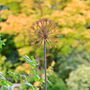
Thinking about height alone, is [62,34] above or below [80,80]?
above

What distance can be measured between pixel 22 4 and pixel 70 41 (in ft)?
5.38

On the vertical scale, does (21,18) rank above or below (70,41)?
above

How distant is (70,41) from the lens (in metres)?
6.18

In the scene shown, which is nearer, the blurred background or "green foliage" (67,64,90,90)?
"green foliage" (67,64,90,90)

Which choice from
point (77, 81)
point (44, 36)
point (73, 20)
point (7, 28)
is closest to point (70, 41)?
point (73, 20)

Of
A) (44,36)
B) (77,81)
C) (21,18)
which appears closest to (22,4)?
(21,18)

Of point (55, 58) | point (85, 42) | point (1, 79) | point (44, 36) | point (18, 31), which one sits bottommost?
point (55, 58)

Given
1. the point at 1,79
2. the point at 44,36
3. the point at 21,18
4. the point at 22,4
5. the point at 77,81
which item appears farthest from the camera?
the point at 22,4

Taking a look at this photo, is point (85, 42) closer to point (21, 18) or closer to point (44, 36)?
point (21, 18)

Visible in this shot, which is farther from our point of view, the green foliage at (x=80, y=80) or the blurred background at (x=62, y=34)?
the blurred background at (x=62, y=34)

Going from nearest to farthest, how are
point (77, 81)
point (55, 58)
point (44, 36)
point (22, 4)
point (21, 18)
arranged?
1. point (44, 36)
2. point (77, 81)
3. point (21, 18)
4. point (22, 4)
5. point (55, 58)

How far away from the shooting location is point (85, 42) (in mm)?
6559

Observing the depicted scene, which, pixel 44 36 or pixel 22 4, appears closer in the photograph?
pixel 44 36

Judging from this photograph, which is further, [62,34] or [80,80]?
[62,34]
